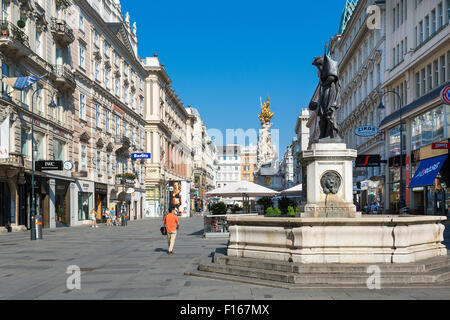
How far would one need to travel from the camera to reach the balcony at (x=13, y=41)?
27.4 metres

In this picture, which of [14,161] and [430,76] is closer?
[14,161]

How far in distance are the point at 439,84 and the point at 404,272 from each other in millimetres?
25913

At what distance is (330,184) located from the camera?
1195 centimetres

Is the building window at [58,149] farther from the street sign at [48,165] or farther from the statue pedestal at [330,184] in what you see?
the statue pedestal at [330,184]

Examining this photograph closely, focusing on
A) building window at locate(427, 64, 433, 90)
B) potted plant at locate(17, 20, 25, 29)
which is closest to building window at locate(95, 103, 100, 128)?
potted plant at locate(17, 20, 25, 29)

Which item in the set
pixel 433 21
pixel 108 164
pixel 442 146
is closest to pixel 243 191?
pixel 442 146

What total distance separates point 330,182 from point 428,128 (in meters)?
24.9

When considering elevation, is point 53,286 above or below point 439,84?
below

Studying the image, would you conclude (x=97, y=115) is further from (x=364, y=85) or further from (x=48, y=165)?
(x=364, y=85)

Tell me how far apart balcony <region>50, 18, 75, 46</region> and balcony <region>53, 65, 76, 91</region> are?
1.92 m

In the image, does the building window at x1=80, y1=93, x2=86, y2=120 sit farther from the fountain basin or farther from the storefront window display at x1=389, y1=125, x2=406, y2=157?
the fountain basin

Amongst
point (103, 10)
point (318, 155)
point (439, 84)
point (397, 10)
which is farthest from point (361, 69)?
point (318, 155)
